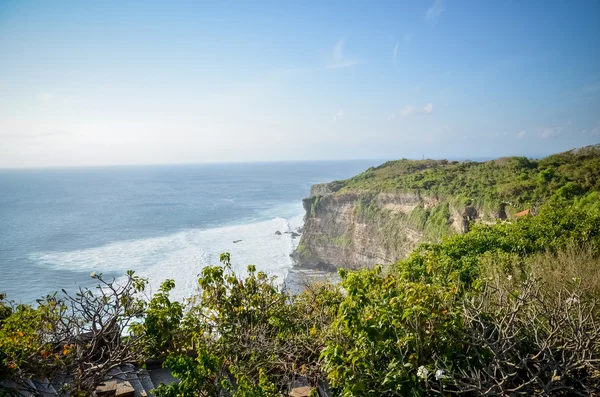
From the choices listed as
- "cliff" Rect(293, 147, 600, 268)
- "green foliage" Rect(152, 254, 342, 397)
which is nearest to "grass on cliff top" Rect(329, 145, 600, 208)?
"cliff" Rect(293, 147, 600, 268)

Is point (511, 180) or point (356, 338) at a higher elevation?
point (511, 180)

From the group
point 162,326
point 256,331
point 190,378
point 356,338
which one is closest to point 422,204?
point 256,331

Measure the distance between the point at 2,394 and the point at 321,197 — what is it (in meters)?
49.3

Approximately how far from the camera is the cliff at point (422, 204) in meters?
31.6

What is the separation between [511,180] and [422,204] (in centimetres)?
948

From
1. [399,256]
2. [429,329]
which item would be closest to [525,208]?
[399,256]

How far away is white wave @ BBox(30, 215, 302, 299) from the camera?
41775mm

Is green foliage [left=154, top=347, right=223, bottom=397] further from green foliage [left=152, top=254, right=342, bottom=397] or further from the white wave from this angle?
the white wave

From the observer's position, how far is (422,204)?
1642 inches

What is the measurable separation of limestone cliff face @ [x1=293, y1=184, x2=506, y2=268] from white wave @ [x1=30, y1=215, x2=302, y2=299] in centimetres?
519

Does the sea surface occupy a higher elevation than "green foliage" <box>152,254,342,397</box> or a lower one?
lower

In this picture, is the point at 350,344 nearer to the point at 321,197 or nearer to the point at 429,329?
the point at 429,329

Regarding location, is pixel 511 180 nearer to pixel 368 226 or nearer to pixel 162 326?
pixel 368 226

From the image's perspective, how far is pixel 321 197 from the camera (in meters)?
52.9
